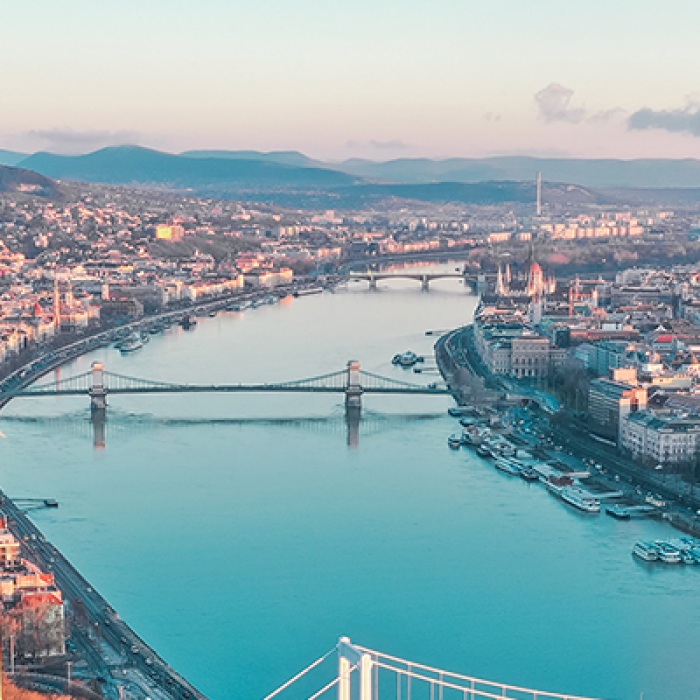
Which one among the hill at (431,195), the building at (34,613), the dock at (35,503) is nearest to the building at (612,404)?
the dock at (35,503)

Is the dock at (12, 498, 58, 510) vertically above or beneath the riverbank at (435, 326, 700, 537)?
beneath

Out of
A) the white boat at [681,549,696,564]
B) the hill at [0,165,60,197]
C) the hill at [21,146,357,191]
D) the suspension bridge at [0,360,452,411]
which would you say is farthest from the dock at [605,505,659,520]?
the hill at [21,146,357,191]

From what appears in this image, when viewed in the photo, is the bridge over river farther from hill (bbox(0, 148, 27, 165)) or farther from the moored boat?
hill (bbox(0, 148, 27, 165))

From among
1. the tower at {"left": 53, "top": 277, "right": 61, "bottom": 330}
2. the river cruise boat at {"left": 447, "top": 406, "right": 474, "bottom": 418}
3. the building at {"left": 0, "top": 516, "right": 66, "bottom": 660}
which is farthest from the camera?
the tower at {"left": 53, "top": 277, "right": 61, "bottom": 330}

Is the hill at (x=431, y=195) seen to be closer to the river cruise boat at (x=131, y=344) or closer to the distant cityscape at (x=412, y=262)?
the distant cityscape at (x=412, y=262)

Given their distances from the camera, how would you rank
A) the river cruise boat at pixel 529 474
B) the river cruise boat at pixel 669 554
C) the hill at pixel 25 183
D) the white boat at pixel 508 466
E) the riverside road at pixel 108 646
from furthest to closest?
the hill at pixel 25 183, the white boat at pixel 508 466, the river cruise boat at pixel 529 474, the river cruise boat at pixel 669 554, the riverside road at pixel 108 646

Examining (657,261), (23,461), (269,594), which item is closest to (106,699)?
(269,594)
